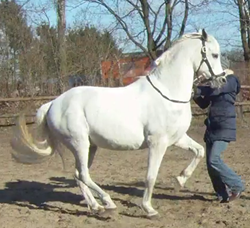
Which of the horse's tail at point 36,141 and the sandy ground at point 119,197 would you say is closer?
the sandy ground at point 119,197

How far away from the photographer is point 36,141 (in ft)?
19.2

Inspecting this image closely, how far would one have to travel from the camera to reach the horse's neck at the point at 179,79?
17.5ft

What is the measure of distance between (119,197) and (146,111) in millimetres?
1506

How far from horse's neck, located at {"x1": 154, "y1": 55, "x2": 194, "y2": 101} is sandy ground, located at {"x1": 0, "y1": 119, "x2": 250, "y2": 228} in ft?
4.12

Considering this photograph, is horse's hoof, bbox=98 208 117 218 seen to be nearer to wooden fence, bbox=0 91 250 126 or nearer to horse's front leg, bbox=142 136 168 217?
horse's front leg, bbox=142 136 168 217

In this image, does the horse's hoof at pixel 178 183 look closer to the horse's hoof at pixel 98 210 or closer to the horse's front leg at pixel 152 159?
the horse's front leg at pixel 152 159

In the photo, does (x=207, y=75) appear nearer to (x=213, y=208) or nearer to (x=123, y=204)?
(x=213, y=208)

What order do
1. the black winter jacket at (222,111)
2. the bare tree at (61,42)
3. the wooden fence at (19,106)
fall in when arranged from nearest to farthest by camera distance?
the black winter jacket at (222,111) → the wooden fence at (19,106) → the bare tree at (61,42)

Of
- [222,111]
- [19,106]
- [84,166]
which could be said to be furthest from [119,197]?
[19,106]

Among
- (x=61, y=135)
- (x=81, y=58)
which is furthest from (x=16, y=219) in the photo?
(x=81, y=58)

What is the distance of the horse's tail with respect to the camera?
5.81 meters

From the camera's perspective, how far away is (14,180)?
25.3 feet

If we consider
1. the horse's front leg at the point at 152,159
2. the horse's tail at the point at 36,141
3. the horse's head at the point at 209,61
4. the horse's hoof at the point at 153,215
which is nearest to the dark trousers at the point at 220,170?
the horse's front leg at the point at 152,159

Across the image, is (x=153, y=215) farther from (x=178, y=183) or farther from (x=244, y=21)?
(x=244, y=21)
